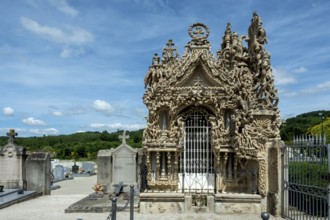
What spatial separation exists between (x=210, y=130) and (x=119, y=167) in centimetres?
766

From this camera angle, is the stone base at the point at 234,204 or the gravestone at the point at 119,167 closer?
the stone base at the point at 234,204

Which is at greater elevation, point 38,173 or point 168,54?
point 168,54

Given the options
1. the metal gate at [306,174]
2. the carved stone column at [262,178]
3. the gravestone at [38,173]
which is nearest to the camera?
the metal gate at [306,174]

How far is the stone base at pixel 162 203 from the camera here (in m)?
13.2

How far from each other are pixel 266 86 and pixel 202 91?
8.70 feet

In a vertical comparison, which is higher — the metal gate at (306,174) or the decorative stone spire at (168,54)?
the decorative stone spire at (168,54)

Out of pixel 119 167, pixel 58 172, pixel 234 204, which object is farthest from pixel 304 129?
pixel 234 204

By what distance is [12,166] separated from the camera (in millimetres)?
19312

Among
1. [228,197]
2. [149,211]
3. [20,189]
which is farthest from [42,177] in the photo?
[228,197]

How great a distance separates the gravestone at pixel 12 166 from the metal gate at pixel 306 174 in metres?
15.0

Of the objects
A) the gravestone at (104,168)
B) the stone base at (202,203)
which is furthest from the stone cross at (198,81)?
the gravestone at (104,168)

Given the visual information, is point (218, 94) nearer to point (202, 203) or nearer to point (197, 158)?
point (197, 158)

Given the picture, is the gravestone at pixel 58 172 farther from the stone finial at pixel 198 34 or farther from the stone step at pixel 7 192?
the stone finial at pixel 198 34

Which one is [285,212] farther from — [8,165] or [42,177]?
[8,165]
